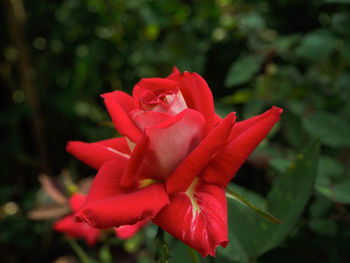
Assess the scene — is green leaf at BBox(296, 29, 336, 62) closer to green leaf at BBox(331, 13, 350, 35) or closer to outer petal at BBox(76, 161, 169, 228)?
green leaf at BBox(331, 13, 350, 35)

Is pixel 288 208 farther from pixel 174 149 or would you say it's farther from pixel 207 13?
pixel 207 13

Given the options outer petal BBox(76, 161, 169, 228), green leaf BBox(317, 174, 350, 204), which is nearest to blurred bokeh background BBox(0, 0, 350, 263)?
green leaf BBox(317, 174, 350, 204)

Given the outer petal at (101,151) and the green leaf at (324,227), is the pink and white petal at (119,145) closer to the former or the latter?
the outer petal at (101,151)

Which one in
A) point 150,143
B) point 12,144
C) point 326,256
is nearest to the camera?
point 150,143

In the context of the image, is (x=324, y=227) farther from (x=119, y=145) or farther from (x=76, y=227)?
(x=76, y=227)

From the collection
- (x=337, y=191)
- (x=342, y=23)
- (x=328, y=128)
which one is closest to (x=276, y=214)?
(x=337, y=191)

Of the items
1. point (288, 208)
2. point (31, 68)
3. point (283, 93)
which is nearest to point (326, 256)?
point (288, 208)

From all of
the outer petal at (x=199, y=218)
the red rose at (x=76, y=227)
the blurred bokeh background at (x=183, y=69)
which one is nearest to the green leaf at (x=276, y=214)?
the blurred bokeh background at (x=183, y=69)
